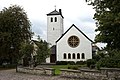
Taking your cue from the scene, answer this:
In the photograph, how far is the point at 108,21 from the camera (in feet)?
56.8

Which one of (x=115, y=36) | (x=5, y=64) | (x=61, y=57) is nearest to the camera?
(x=115, y=36)

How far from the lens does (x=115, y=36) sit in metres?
18.3

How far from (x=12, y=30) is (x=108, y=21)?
1241 inches

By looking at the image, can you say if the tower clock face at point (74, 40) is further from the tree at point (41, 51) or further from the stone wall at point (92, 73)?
the stone wall at point (92, 73)

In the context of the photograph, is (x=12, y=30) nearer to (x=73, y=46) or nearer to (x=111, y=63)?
(x=73, y=46)

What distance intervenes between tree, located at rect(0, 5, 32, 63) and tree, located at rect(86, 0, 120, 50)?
90.4 feet

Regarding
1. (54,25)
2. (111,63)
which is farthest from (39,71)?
(54,25)

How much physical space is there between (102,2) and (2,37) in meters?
28.7

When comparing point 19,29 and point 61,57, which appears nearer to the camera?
point 19,29

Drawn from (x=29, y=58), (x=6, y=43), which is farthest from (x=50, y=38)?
(x=29, y=58)

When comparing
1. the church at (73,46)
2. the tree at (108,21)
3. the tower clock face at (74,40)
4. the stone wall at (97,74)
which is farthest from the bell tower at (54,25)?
the tree at (108,21)

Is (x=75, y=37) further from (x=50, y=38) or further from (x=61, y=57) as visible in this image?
(x=50, y=38)

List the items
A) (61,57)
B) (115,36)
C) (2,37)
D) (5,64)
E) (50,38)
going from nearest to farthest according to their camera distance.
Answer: (115,36) < (2,37) < (5,64) < (61,57) < (50,38)

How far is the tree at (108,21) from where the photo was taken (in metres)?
16.9
